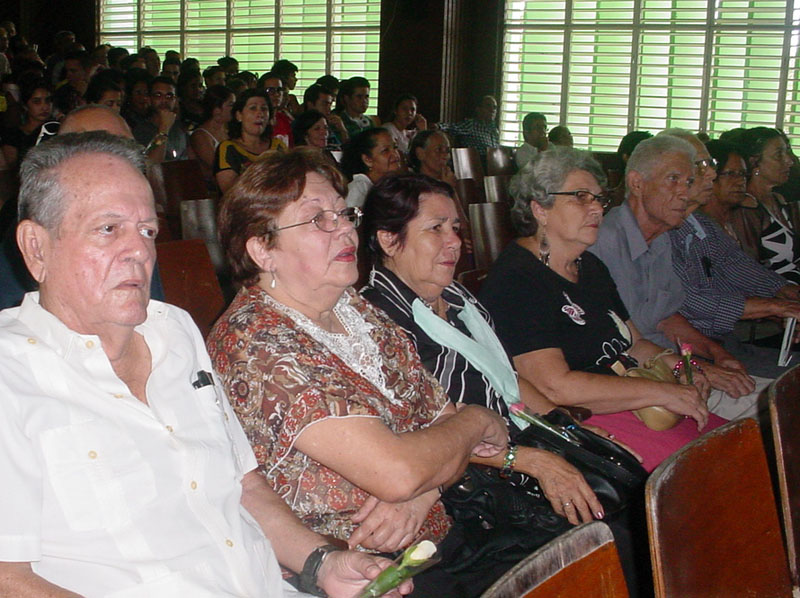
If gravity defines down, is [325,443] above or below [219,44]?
below

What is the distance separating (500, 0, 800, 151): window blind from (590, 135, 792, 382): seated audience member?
252 inches

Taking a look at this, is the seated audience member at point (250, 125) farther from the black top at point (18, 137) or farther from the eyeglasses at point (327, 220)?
the eyeglasses at point (327, 220)

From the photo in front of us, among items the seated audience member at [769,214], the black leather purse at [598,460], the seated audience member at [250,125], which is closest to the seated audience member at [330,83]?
the seated audience member at [250,125]

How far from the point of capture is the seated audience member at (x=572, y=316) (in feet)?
8.37

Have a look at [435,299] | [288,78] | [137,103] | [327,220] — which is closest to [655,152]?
[435,299]

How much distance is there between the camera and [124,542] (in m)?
1.24

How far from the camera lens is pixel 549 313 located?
259 cm

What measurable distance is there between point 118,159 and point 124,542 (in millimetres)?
606

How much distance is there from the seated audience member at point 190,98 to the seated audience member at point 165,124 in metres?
0.63

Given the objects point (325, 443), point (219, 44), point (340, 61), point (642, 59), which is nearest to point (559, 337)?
point (325, 443)

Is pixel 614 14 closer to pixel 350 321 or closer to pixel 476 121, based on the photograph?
pixel 476 121

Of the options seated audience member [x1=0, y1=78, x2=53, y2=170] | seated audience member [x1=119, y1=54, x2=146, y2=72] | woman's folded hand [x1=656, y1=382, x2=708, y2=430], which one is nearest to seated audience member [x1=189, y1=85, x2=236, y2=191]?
seated audience member [x1=0, y1=78, x2=53, y2=170]

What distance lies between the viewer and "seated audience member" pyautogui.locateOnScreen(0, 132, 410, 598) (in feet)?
3.88

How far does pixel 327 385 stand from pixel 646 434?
1.35 m
